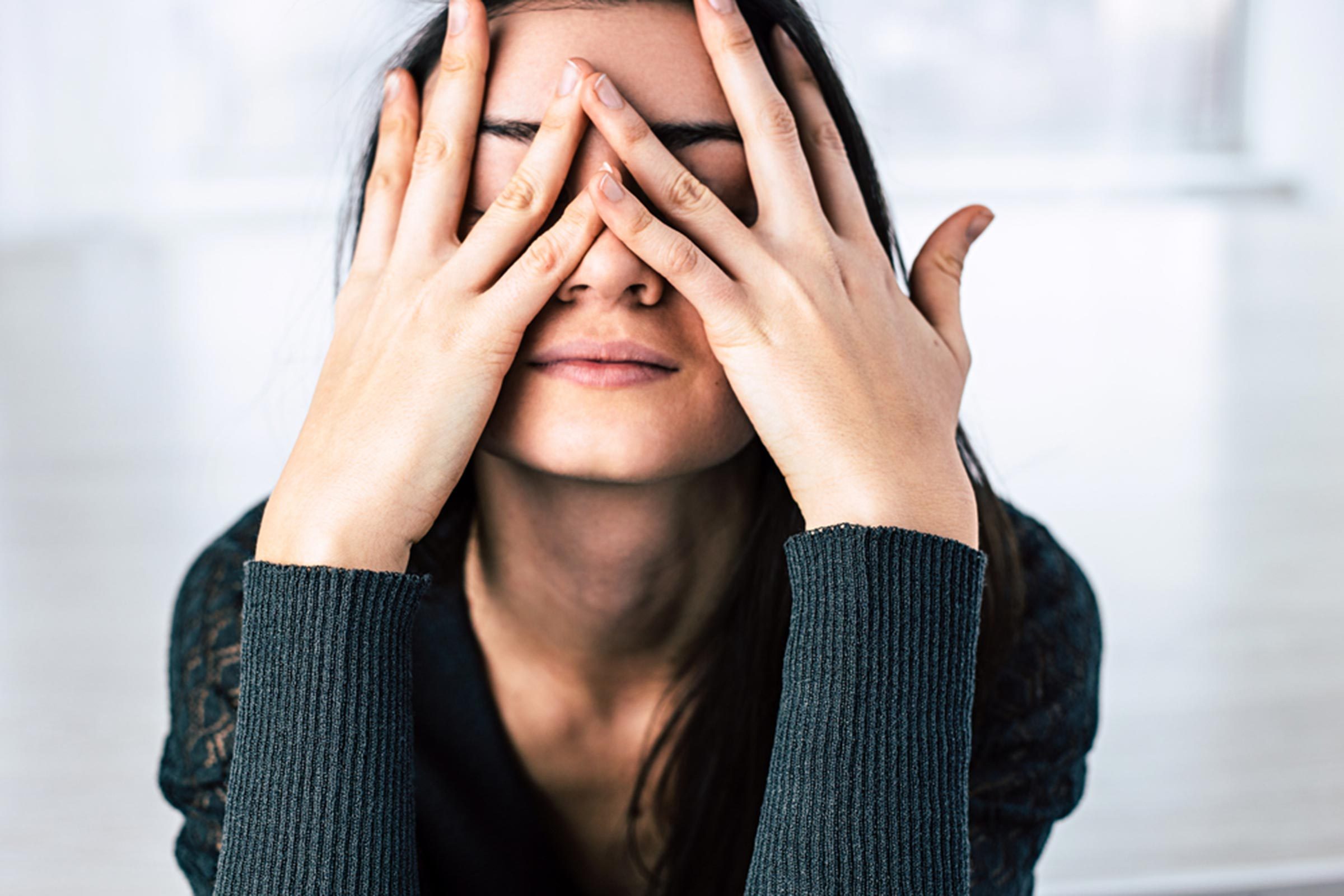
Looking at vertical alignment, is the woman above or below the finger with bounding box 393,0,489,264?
below

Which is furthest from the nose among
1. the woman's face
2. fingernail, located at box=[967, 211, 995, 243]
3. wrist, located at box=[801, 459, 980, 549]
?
fingernail, located at box=[967, 211, 995, 243]

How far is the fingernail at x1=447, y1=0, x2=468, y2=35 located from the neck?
394 mm

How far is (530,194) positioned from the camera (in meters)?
1.02

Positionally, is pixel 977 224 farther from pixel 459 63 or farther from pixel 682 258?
pixel 459 63

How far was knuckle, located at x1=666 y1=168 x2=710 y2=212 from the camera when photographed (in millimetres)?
1013

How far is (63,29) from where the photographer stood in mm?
5875

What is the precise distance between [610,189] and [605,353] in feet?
0.46

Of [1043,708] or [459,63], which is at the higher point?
[459,63]

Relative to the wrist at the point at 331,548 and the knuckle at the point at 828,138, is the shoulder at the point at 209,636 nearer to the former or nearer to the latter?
the wrist at the point at 331,548

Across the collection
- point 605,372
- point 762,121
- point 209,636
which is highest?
point 762,121

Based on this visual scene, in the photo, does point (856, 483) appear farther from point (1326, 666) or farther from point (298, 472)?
point (1326, 666)

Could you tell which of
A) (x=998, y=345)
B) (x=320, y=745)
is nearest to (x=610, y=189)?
(x=320, y=745)

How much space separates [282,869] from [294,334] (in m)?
3.59

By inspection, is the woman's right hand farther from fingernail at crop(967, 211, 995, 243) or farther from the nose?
fingernail at crop(967, 211, 995, 243)
